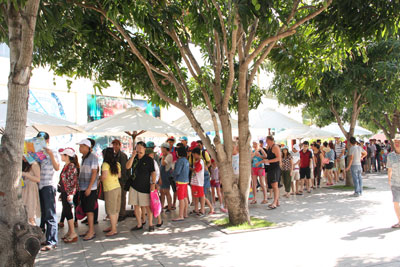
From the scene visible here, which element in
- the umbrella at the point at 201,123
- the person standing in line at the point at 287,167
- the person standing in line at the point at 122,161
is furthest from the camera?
the umbrella at the point at 201,123

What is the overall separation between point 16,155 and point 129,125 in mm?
5039

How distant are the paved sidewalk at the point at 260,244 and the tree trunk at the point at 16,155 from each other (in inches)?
83.9

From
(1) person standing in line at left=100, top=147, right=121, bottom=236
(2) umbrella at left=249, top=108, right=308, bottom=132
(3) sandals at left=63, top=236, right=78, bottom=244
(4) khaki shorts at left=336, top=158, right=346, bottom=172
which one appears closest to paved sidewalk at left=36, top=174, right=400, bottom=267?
(3) sandals at left=63, top=236, right=78, bottom=244

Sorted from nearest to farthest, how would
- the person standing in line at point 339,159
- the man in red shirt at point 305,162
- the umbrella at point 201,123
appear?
1. the umbrella at point 201,123
2. the man in red shirt at point 305,162
3. the person standing in line at point 339,159

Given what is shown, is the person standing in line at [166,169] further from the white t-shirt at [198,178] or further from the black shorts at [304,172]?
the black shorts at [304,172]

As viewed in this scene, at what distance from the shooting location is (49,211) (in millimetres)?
5891

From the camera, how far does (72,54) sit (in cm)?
817

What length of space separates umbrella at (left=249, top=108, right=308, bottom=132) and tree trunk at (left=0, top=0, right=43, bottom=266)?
9229 millimetres

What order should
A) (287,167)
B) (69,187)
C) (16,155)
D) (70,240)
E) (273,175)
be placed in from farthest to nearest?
(287,167)
(273,175)
(70,240)
(69,187)
(16,155)

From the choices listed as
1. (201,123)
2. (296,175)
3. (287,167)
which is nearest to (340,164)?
(296,175)

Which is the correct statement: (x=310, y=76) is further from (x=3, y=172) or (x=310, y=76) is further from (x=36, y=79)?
(x=36, y=79)

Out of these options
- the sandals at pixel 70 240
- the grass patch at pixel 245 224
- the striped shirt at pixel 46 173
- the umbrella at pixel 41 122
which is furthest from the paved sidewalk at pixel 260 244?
the umbrella at pixel 41 122

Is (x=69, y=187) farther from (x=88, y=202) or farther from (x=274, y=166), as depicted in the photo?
(x=274, y=166)

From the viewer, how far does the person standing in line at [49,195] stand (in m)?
5.90
